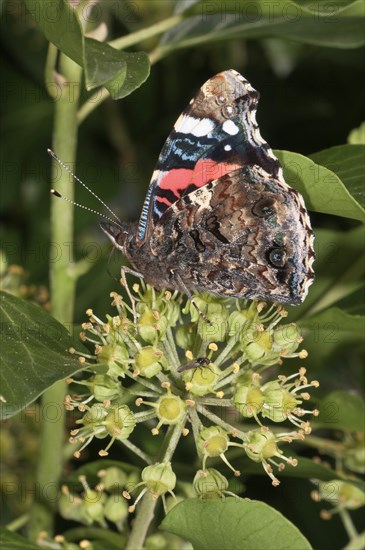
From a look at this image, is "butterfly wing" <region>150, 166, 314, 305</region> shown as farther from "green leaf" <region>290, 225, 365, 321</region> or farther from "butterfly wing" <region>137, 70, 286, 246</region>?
"green leaf" <region>290, 225, 365, 321</region>

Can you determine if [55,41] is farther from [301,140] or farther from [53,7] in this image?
[301,140]

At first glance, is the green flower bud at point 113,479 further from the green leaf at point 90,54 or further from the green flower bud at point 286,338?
the green leaf at point 90,54

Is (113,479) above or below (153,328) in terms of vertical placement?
below

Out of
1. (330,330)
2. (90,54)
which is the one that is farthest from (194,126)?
(330,330)

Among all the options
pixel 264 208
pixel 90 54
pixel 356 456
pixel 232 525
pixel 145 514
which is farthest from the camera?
pixel 356 456

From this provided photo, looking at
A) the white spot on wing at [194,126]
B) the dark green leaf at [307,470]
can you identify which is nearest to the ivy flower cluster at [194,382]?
the dark green leaf at [307,470]

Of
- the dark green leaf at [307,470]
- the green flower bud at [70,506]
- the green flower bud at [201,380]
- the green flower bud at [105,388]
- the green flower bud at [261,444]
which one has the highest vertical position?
the green flower bud at [201,380]

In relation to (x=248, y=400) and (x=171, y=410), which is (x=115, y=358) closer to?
(x=171, y=410)

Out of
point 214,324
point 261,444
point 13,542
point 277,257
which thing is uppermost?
point 277,257
